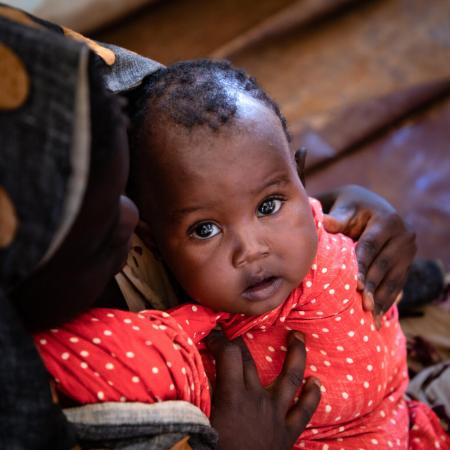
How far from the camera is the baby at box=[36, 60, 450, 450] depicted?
3.41 ft

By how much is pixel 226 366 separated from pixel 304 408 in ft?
0.47

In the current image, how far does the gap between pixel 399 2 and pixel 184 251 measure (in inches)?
89.0

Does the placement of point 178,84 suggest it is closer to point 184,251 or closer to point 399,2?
point 184,251

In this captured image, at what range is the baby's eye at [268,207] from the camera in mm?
1086

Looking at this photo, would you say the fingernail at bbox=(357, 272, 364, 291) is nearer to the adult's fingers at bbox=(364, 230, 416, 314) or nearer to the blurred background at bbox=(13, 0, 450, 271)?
the adult's fingers at bbox=(364, 230, 416, 314)

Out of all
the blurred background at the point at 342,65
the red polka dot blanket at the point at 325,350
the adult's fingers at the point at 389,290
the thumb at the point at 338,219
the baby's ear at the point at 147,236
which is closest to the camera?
the red polka dot blanket at the point at 325,350

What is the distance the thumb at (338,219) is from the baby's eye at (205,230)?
1.13ft

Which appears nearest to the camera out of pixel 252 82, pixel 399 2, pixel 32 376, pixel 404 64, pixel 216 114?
pixel 32 376

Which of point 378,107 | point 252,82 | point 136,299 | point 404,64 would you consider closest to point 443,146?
point 378,107

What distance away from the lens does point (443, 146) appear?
2.28 m

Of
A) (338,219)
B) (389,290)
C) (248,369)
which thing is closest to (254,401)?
(248,369)

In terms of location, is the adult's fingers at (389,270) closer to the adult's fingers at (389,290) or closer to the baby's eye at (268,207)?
the adult's fingers at (389,290)

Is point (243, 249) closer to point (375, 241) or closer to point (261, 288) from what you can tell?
point (261, 288)

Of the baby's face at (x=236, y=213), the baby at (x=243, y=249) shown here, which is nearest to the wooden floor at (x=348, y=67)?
the baby at (x=243, y=249)
